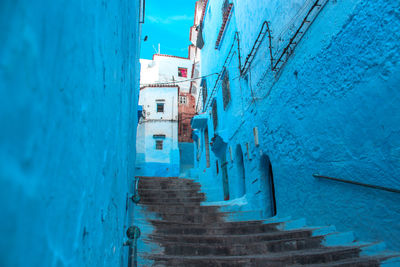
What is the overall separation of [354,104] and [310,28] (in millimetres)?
1849

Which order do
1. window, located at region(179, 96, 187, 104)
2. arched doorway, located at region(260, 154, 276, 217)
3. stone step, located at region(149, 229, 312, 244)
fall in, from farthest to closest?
window, located at region(179, 96, 187, 104), arched doorway, located at region(260, 154, 276, 217), stone step, located at region(149, 229, 312, 244)

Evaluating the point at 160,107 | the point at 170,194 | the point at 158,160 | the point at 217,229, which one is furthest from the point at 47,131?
the point at 160,107

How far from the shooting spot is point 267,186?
7.21 metres

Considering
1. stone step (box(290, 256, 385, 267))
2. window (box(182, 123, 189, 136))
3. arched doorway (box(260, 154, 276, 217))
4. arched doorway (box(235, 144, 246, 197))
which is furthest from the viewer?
window (box(182, 123, 189, 136))

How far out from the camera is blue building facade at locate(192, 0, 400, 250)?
3598 mm

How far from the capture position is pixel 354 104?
407 cm

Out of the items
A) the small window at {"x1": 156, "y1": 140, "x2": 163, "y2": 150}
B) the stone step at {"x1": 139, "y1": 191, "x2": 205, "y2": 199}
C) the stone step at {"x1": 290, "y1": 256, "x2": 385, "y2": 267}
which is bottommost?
the stone step at {"x1": 290, "y1": 256, "x2": 385, "y2": 267}

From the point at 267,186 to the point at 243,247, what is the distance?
3312 mm

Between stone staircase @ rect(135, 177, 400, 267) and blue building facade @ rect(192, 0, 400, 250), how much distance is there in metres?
0.33

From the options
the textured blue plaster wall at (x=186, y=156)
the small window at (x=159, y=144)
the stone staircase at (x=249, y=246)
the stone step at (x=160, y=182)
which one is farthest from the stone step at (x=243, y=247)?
the textured blue plaster wall at (x=186, y=156)

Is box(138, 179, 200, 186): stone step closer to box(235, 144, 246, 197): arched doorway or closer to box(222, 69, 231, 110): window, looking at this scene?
box(235, 144, 246, 197): arched doorway

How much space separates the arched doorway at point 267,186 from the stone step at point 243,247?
9.31ft

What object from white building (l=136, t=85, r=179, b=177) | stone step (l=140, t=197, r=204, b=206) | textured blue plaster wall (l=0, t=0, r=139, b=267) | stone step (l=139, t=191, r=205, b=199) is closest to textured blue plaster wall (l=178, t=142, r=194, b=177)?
white building (l=136, t=85, r=179, b=177)

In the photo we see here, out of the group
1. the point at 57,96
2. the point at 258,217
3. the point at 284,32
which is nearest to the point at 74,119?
the point at 57,96
